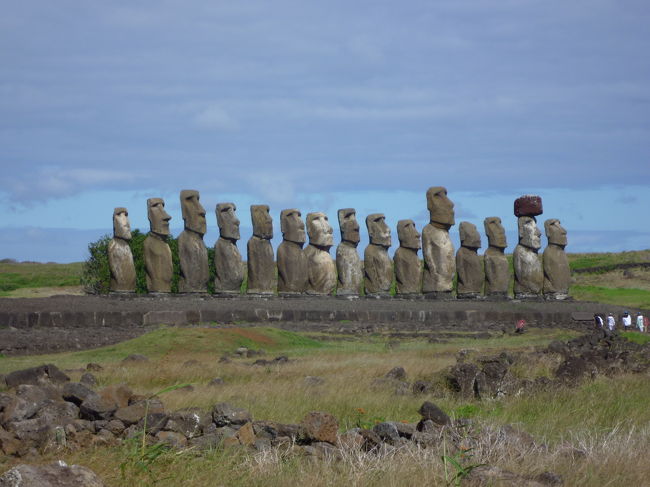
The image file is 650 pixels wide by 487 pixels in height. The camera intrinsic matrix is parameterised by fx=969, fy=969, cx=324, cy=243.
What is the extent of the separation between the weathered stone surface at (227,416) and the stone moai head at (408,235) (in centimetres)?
2120

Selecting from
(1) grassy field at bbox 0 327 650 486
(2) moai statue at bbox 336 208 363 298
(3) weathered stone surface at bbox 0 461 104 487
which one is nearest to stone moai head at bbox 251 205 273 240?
(2) moai statue at bbox 336 208 363 298

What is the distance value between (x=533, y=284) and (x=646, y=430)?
2199cm

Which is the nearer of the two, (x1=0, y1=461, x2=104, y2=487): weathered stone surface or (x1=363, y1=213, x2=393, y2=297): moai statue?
(x1=0, y1=461, x2=104, y2=487): weathered stone surface

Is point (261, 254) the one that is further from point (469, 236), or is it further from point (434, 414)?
point (434, 414)

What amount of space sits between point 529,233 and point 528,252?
1.98 ft

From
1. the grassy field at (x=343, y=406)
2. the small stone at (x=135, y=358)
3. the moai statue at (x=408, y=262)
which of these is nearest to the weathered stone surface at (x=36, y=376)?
the grassy field at (x=343, y=406)

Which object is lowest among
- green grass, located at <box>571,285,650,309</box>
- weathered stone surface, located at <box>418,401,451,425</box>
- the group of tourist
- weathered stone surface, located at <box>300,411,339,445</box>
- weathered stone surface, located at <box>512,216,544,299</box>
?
the group of tourist

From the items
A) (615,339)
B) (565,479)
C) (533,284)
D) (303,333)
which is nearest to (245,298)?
(303,333)

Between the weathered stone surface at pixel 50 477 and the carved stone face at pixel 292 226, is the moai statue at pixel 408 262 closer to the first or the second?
the carved stone face at pixel 292 226

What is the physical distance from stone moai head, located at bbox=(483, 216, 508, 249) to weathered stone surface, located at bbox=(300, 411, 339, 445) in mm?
23265

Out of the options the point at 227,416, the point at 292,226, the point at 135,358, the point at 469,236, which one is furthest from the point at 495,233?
the point at 227,416

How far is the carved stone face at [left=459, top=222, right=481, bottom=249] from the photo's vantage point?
29.1m

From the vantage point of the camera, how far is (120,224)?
26781mm

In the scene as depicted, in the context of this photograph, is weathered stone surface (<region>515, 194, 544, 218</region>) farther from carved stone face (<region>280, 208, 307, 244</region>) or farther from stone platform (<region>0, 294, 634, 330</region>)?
carved stone face (<region>280, 208, 307, 244</region>)
